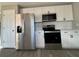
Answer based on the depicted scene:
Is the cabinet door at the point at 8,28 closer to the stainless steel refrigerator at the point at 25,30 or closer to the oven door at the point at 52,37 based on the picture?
the stainless steel refrigerator at the point at 25,30

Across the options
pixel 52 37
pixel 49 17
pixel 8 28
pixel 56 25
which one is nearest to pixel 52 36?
pixel 52 37

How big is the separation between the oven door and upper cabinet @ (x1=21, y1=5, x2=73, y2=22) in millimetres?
671

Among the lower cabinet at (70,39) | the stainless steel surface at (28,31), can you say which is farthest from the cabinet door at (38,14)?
the lower cabinet at (70,39)

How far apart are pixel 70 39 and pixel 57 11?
1396mm

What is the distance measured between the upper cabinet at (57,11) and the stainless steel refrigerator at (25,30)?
620mm

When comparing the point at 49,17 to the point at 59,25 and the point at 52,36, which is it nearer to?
the point at 59,25

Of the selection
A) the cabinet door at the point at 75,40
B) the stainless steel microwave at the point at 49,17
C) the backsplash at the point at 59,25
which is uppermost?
the stainless steel microwave at the point at 49,17

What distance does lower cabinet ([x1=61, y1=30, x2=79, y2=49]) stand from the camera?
4.90m

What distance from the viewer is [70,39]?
4941 mm

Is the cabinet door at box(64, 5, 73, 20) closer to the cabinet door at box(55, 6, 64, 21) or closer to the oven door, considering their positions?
the cabinet door at box(55, 6, 64, 21)

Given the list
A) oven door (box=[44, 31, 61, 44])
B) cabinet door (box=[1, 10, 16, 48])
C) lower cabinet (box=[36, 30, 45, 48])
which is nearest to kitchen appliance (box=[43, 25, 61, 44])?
oven door (box=[44, 31, 61, 44])

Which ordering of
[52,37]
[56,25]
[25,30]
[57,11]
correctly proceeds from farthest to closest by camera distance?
1. [56,25]
2. [57,11]
3. [52,37]
4. [25,30]

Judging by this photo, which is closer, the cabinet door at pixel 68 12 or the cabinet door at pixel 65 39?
the cabinet door at pixel 65 39

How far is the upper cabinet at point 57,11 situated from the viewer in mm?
5408
